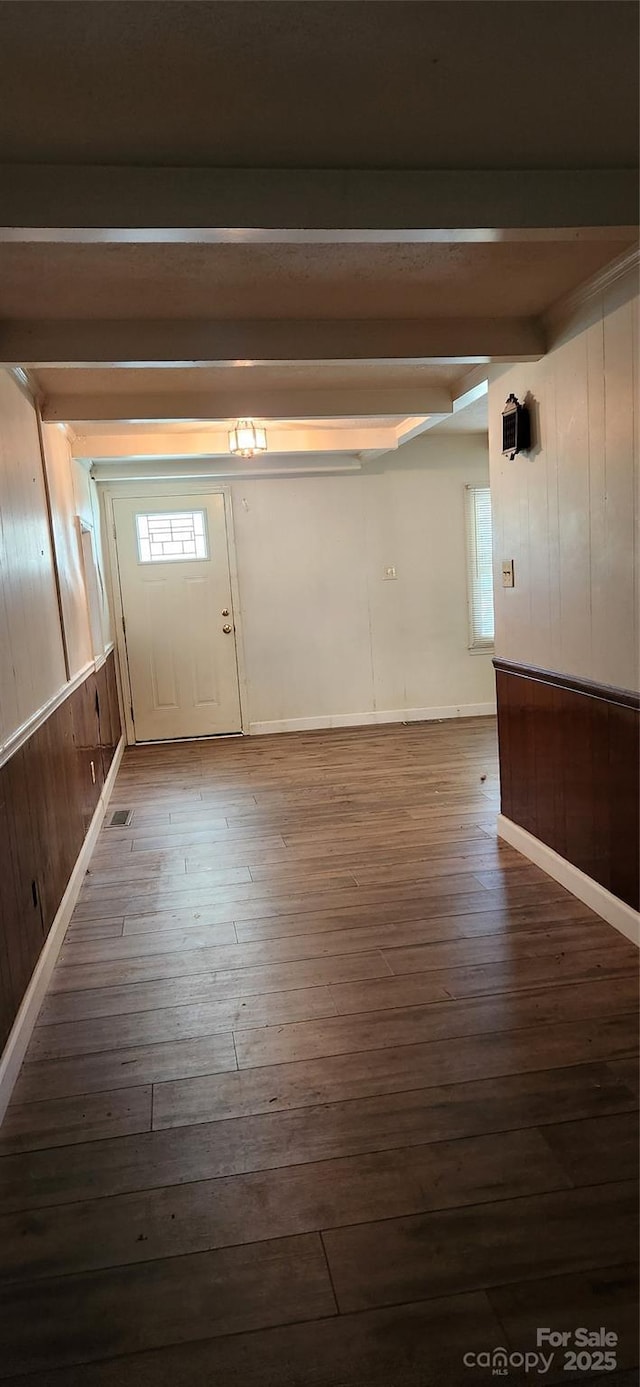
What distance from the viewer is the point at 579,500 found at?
2.85 m

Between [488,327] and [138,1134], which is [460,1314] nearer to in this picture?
[138,1134]

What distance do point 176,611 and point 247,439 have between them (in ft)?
6.76

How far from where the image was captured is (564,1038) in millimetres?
2199

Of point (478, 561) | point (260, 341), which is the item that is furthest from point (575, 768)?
point (478, 561)

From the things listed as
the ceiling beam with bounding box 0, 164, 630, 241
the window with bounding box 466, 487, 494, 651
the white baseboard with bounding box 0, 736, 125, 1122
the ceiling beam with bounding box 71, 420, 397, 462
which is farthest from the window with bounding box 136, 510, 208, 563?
the ceiling beam with bounding box 0, 164, 630, 241

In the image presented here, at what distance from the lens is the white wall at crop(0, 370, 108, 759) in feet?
8.52

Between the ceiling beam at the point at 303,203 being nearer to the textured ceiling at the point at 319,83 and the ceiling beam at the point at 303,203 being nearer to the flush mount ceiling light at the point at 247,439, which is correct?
the textured ceiling at the point at 319,83

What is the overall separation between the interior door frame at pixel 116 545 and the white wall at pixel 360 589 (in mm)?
67

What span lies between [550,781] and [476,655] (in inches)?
149

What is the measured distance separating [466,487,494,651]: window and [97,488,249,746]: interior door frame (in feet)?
6.60

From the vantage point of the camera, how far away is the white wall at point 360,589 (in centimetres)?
665

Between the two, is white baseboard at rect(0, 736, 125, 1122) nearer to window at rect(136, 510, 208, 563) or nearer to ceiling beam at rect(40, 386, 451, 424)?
ceiling beam at rect(40, 386, 451, 424)

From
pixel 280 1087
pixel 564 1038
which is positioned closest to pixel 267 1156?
pixel 280 1087

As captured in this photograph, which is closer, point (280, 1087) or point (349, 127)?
point (349, 127)
